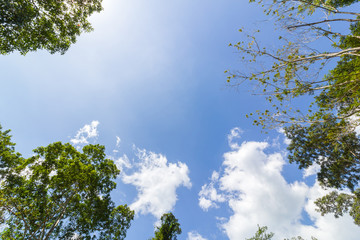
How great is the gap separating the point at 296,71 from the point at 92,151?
16937 mm

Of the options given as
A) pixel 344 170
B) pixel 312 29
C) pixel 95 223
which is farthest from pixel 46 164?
pixel 344 170

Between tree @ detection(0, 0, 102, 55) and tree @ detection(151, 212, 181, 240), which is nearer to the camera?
tree @ detection(0, 0, 102, 55)

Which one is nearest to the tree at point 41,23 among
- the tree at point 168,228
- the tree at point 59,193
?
the tree at point 59,193

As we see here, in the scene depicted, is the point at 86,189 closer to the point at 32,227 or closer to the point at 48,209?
the point at 48,209

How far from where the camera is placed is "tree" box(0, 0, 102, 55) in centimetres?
729

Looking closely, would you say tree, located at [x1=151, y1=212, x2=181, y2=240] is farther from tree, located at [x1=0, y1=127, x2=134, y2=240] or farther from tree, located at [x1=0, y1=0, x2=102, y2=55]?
tree, located at [x1=0, y1=0, x2=102, y2=55]

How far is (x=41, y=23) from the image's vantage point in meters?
8.80

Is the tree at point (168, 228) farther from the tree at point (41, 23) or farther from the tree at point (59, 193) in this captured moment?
the tree at point (41, 23)

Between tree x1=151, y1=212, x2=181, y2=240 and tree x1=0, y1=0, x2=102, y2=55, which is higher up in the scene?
tree x1=0, y1=0, x2=102, y2=55

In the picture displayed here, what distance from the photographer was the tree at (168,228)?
55.6ft

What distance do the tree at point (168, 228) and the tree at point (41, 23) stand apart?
60.3ft

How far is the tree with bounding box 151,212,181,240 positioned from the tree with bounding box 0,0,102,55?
18387 mm

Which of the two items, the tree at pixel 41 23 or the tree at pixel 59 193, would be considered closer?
the tree at pixel 41 23

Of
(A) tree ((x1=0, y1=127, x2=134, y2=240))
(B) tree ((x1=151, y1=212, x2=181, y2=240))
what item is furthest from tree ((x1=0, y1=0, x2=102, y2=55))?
(B) tree ((x1=151, y1=212, x2=181, y2=240))
